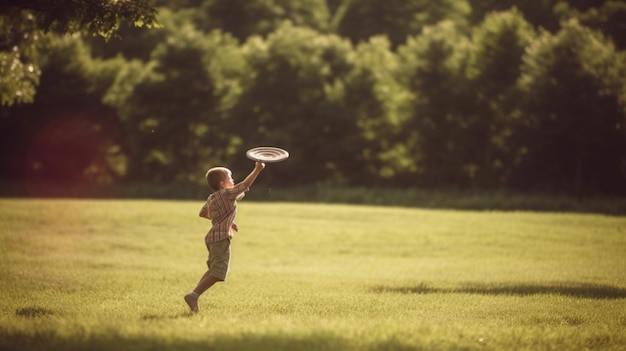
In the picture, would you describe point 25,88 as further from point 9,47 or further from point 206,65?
point 206,65

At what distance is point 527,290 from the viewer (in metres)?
17.5

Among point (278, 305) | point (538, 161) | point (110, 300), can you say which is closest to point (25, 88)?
point (110, 300)

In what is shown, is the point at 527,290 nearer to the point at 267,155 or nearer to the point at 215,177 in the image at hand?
the point at 267,155

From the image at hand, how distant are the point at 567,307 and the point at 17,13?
1472cm

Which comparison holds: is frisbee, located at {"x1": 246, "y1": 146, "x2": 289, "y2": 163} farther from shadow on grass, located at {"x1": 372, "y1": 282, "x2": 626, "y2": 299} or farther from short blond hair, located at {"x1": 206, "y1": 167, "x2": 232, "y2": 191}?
shadow on grass, located at {"x1": 372, "y1": 282, "x2": 626, "y2": 299}

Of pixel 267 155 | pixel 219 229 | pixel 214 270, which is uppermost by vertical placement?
pixel 267 155

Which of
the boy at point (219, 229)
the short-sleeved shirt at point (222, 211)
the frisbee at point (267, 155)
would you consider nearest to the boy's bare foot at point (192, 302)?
the boy at point (219, 229)

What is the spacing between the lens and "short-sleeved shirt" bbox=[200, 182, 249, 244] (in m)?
11.5

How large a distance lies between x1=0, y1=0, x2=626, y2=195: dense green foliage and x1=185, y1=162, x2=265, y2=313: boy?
155 ft

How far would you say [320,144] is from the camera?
6619 cm

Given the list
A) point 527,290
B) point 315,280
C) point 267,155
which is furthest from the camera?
point 315,280

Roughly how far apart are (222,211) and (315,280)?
841 centimetres

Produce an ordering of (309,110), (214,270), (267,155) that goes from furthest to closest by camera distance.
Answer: (309,110) < (267,155) < (214,270)

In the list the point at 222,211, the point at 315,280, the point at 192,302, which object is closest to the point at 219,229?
the point at 222,211
